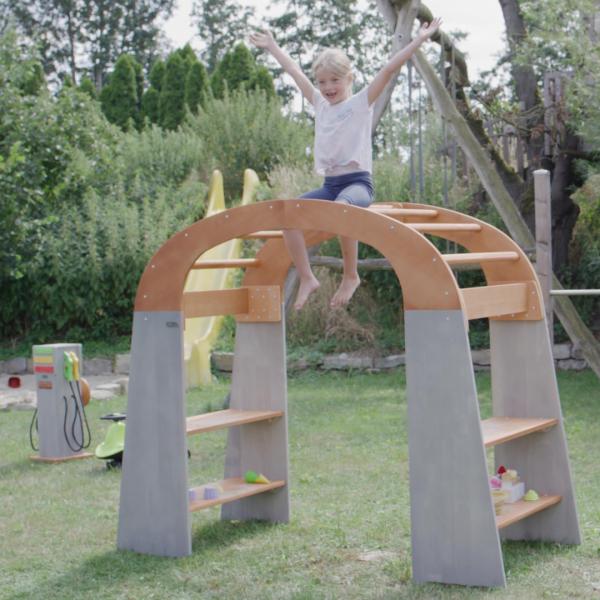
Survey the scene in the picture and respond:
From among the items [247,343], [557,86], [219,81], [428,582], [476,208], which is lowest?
[428,582]

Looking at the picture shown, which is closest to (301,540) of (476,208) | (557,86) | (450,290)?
(450,290)

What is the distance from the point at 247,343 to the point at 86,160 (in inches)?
425

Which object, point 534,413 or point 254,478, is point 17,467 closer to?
point 254,478

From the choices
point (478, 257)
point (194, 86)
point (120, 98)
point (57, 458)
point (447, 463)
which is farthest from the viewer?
point (120, 98)

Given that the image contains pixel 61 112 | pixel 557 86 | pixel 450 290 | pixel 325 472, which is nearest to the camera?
pixel 450 290

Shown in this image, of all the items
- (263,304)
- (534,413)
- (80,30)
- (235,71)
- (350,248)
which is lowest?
(534,413)

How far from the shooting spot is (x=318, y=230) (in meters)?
5.11

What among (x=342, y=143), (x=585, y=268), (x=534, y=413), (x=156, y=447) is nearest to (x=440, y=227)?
(x=342, y=143)

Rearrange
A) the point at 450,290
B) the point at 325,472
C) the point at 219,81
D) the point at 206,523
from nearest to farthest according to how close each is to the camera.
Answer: the point at 450,290
the point at 206,523
the point at 325,472
the point at 219,81

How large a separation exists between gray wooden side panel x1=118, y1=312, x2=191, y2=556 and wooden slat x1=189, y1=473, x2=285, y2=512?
161 millimetres

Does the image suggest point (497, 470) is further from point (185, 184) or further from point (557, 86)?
point (185, 184)

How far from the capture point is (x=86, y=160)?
16.2 m

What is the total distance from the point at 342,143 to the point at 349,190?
0.24m

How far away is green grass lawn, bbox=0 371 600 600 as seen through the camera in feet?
15.6
